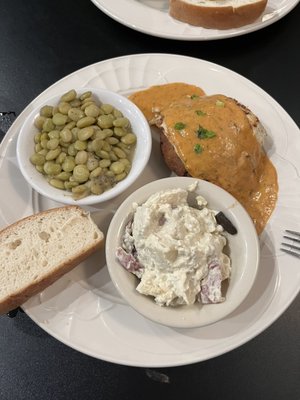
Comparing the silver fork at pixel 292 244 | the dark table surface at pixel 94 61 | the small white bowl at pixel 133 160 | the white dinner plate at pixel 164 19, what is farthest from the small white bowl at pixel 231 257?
the white dinner plate at pixel 164 19

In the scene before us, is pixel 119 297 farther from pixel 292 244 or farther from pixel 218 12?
pixel 218 12

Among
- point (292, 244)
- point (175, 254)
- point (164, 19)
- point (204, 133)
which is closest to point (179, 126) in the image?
point (204, 133)

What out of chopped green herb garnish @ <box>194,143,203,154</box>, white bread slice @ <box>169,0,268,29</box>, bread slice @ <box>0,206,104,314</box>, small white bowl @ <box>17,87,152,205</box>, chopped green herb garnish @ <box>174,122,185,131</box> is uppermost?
white bread slice @ <box>169,0,268,29</box>

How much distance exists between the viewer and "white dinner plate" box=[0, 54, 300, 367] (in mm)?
1968

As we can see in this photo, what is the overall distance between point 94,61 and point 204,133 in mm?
1040

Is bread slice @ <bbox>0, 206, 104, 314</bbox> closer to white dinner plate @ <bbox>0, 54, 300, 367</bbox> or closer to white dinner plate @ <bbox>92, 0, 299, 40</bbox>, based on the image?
white dinner plate @ <bbox>0, 54, 300, 367</bbox>

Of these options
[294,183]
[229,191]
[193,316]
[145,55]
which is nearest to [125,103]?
[145,55]

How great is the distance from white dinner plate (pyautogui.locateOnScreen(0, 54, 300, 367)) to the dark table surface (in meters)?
0.20

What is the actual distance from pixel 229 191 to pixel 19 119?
1.16 metres

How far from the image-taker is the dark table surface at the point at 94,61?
208 centimetres

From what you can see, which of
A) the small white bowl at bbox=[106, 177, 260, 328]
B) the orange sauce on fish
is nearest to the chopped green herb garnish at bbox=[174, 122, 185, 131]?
the orange sauce on fish

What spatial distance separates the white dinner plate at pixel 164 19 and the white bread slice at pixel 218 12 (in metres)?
0.03

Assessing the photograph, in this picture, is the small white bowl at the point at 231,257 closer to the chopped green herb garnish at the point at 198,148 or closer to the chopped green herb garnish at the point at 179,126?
the chopped green herb garnish at the point at 198,148

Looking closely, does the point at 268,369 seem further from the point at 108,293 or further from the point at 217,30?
the point at 217,30
